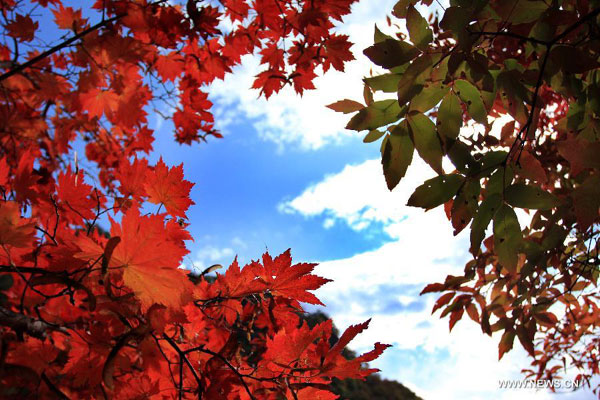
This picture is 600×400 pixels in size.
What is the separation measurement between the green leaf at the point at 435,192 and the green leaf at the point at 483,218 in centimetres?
8

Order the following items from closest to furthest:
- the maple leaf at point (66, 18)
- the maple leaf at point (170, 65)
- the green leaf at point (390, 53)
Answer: the green leaf at point (390, 53), the maple leaf at point (66, 18), the maple leaf at point (170, 65)

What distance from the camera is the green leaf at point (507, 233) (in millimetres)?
917

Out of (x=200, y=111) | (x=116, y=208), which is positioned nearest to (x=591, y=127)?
(x=116, y=208)

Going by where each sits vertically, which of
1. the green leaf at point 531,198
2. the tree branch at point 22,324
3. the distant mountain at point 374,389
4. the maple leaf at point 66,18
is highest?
the maple leaf at point 66,18

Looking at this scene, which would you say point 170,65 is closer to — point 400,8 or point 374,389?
point 400,8

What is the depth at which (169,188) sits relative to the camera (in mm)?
1089

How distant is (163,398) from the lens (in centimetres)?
114

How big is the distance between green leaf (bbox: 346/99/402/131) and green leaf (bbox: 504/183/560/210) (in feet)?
1.10

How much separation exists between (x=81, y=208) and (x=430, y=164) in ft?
3.52

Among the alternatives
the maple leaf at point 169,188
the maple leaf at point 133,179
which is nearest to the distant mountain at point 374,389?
the maple leaf at point 133,179

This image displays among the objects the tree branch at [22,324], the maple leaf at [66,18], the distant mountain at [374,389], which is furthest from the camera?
the distant mountain at [374,389]

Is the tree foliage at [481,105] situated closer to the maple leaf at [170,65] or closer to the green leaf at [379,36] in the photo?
the green leaf at [379,36]

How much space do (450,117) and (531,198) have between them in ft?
0.88

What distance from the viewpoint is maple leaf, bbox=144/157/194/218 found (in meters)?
Result: 1.08
